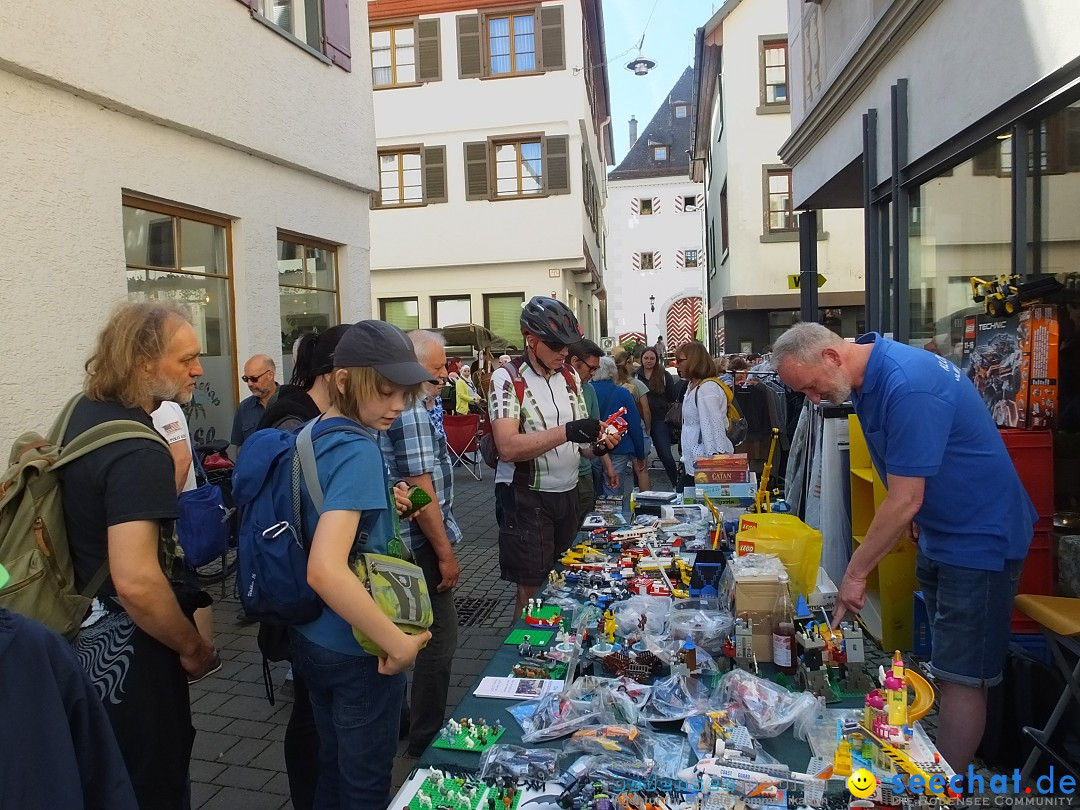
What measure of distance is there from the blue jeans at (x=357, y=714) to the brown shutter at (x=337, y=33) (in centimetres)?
828

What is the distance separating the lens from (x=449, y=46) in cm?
1694

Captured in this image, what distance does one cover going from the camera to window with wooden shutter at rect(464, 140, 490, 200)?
55.4ft

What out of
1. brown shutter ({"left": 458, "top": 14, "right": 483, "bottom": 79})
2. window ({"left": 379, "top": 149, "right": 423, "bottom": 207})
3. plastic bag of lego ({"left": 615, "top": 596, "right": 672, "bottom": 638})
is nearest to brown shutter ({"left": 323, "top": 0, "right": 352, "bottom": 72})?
plastic bag of lego ({"left": 615, "top": 596, "right": 672, "bottom": 638})

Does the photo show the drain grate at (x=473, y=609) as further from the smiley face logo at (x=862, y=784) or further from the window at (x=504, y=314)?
the window at (x=504, y=314)

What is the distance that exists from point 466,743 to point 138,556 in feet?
3.24

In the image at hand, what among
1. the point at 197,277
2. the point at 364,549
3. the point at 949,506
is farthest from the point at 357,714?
the point at 197,277

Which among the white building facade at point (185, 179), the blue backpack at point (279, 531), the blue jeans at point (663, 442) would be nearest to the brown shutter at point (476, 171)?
the white building facade at point (185, 179)

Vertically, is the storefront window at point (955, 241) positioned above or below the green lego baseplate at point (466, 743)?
above

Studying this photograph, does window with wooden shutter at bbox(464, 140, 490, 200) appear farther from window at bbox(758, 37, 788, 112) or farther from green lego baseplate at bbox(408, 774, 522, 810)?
green lego baseplate at bbox(408, 774, 522, 810)

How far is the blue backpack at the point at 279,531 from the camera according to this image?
6.47ft

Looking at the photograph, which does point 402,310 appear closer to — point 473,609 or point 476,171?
point 476,171

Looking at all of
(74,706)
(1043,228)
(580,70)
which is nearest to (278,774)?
(74,706)

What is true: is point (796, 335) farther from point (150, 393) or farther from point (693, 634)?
point (150, 393)

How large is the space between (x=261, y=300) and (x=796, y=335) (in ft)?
19.8
